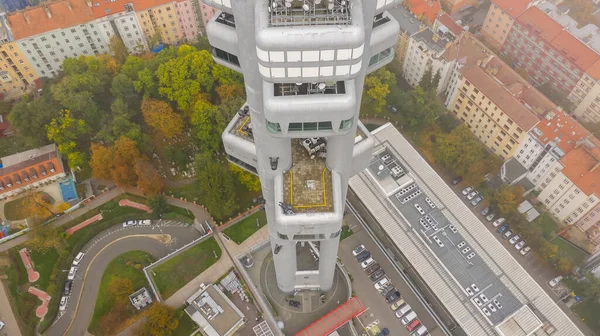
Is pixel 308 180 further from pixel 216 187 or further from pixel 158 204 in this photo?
pixel 158 204

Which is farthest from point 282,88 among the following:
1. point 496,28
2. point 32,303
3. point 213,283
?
point 496,28

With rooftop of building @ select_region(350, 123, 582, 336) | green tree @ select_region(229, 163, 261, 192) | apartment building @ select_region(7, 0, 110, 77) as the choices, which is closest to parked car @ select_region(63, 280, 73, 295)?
green tree @ select_region(229, 163, 261, 192)

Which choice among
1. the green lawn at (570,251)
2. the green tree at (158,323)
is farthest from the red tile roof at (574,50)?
the green tree at (158,323)

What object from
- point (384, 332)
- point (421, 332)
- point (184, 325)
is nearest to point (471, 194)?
point (421, 332)

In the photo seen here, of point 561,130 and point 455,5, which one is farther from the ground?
point 455,5

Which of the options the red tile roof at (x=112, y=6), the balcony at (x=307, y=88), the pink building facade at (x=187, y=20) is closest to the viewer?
the balcony at (x=307, y=88)

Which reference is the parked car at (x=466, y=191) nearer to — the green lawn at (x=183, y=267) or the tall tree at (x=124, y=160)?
the green lawn at (x=183, y=267)
